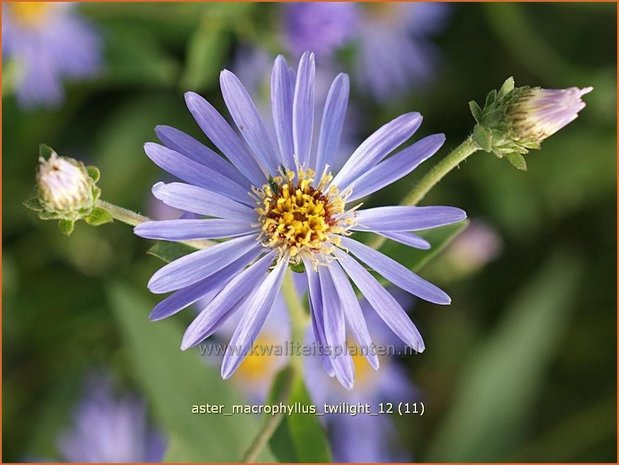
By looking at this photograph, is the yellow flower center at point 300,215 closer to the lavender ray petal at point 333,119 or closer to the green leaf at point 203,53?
the lavender ray petal at point 333,119

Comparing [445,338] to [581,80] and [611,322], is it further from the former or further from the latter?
[581,80]

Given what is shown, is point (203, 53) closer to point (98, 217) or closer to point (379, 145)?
point (379, 145)

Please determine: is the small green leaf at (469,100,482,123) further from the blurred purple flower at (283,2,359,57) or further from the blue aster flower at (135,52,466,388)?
the blurred purple flower at (283,2,359,57)

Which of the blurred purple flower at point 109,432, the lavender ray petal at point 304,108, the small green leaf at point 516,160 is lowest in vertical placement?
the small green leaf at point 516,160

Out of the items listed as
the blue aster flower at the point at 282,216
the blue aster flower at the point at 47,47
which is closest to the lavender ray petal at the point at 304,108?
the blue aster flower at the point at 282,216

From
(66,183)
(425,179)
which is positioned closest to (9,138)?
(66,183)

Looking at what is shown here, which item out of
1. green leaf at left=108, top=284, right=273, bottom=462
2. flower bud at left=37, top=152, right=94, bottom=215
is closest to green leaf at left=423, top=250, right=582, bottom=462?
green leaf at left=108, top=284, right=273, bottom=462
